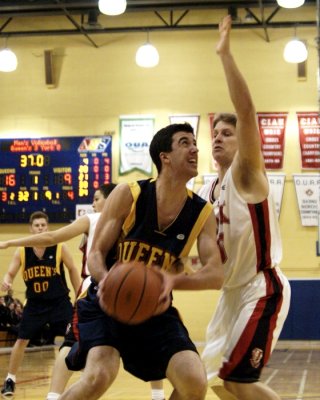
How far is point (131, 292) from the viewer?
3.84 metres

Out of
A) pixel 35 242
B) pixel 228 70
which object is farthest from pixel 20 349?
pixel 228 70

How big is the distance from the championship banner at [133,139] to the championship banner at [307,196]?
9.58 ft

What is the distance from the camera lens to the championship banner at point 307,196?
47.8ft

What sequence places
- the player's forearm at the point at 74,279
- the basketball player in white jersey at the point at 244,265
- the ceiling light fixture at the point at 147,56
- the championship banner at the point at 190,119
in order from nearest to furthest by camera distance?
the basketball player in white jersey at the point at 244,265 → the player's forearm at the point at 74,279 → the ceiling light fixture at the point at 147,56 → the championship banner at the point at 190,119

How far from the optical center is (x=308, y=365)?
34.7 ft

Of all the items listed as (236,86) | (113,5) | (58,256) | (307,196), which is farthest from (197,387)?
(307,196)

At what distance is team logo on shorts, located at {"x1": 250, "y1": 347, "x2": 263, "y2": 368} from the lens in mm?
4370

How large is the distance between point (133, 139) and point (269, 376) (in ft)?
22.8

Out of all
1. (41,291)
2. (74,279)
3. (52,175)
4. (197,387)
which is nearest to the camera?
(197,387)

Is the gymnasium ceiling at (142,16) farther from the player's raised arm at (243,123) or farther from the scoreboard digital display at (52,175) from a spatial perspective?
the player's raised arm at (243,123)

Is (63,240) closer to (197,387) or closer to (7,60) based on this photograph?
(197,387)

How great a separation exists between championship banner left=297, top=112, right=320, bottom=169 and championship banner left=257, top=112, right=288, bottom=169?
327 millimetres

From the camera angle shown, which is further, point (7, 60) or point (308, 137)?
point (308, 137)

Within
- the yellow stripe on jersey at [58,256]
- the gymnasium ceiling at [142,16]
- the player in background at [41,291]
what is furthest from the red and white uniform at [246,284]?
the gymnasium ceiling at [142,16]
